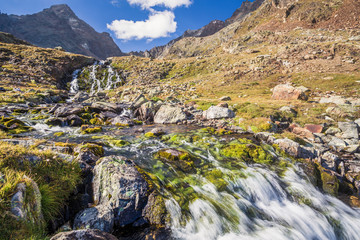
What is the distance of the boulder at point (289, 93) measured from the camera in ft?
76.8

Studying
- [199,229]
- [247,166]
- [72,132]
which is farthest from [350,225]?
[72,132]

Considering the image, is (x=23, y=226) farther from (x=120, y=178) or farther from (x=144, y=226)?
(x=144, y=226)

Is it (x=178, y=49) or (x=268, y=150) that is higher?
(x=178, y=49)

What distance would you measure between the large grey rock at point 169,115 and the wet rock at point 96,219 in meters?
15.7

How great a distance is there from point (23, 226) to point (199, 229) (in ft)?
16.5

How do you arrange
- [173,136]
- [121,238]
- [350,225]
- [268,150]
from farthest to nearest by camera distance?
[173,136] < [268,150] < [350,225] < [121,238]

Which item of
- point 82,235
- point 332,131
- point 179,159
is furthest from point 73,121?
point 332,131

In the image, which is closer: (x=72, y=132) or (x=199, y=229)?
(x=199, y=229)

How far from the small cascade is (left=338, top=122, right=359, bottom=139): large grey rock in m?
58.7

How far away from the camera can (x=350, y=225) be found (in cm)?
724

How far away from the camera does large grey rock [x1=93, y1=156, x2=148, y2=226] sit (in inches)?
211

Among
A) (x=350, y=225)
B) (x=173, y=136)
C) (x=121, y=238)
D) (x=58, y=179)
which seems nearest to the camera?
(x=121, y=238)

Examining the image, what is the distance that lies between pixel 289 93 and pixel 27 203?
30349mm

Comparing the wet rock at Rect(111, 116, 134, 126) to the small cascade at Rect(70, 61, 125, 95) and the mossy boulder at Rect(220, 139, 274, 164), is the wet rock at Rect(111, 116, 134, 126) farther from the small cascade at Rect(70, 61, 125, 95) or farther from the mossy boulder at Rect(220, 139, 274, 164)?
the small cascade at Rect(70, 61, 125, 95)
